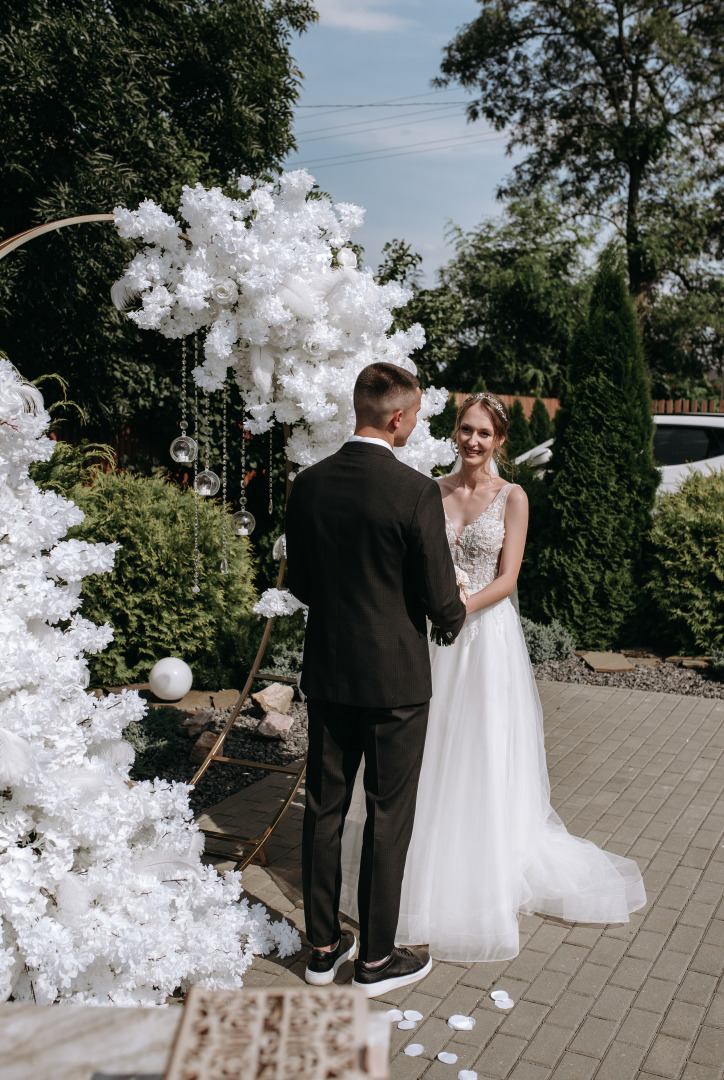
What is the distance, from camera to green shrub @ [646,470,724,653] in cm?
759

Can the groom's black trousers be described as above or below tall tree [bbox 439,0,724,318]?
below

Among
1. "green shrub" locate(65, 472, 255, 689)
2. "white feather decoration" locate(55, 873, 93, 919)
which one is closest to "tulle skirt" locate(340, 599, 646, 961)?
"white feather decoration" locate(55, 873, 93, 919)

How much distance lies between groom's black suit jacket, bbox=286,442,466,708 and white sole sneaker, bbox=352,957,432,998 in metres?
0.99

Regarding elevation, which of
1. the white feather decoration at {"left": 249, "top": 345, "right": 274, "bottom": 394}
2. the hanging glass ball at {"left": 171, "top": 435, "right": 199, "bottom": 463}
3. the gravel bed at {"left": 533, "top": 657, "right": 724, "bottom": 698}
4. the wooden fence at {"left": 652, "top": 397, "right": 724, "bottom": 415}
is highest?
the wooden fence at {"left": 652, "top": 397, "right": 724, "bottom": 415}

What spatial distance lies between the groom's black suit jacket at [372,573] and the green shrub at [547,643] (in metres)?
4.98

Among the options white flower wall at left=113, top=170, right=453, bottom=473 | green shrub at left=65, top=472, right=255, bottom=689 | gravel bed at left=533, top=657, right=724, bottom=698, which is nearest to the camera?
white flower wall at left=113, top=170, right=453, bottom=473

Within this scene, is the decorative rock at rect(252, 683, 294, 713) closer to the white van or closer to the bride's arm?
the bride's arm

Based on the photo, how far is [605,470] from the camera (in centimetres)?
793

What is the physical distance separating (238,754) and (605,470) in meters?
4.34

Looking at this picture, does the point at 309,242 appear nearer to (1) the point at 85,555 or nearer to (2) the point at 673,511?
(1) the point at 85,555

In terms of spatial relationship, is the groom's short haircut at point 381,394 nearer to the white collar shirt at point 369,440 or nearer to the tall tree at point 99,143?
the white collar shirt at point 369,440

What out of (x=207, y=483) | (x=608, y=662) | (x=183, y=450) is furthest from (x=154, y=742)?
(x=608, y=662)

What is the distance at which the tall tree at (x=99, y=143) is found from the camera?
7.61 m

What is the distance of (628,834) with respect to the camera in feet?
14.2
